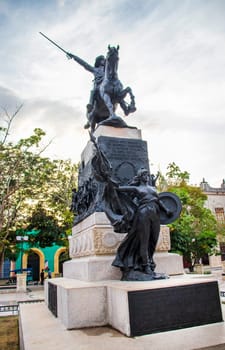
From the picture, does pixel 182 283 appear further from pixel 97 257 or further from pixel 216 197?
pixel 216 197

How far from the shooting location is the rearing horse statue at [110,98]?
23.7ft

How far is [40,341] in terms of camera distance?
→ 3.46 meters

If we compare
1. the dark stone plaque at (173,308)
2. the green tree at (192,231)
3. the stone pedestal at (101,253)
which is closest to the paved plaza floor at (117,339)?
the dark stone plaque at (173,308)

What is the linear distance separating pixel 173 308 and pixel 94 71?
21.2 feet

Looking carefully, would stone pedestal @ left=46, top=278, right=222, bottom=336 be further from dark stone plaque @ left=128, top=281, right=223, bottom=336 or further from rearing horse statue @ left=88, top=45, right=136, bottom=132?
rearing horse statue @ left=88, top=45, right=136, bottom=132

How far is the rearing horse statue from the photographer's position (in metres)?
7.21

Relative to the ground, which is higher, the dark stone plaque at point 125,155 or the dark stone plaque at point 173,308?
the dark stone plaque at point 125,155

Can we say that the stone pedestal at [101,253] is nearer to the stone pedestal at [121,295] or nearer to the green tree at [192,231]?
the stone pedestal at [121,295]

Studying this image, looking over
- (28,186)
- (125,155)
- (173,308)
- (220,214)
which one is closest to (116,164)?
(125,155)

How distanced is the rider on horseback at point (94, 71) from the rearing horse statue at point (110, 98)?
8 centimetres

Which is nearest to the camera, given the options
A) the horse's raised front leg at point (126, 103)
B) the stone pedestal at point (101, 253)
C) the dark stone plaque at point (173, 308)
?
the dark stone plaque at point (173, 308)

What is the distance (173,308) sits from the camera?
3746 mm

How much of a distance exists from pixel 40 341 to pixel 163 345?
1.45m

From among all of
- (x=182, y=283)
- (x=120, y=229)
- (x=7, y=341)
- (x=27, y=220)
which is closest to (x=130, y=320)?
(x=182, y=283)
